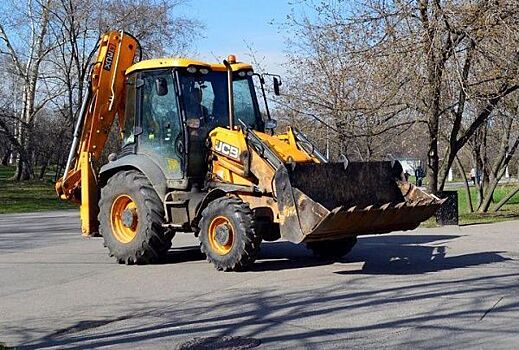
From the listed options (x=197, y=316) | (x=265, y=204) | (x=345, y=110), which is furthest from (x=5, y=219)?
(x=197, y=316)

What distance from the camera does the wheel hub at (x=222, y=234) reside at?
12000mm

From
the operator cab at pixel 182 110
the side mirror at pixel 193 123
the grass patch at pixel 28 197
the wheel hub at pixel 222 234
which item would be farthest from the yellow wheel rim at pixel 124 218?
the grass patch at pixel 28 197

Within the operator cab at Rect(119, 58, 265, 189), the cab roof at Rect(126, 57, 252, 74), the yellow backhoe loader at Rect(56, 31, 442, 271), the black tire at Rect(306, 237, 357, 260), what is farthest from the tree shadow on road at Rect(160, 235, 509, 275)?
the cab roof at Rect(126, 57, 252, 74)

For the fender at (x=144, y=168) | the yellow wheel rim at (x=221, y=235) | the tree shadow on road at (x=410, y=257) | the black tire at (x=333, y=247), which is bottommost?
the tree shadow on road at (x=410, y=257)

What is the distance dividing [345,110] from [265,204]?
398 inches

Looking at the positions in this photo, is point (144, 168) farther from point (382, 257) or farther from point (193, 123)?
point (382, 257)

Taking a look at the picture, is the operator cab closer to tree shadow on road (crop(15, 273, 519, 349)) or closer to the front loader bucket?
the front loader bucket

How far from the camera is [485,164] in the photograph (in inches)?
1293

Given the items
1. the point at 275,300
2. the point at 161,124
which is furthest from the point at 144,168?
the point at 275,300

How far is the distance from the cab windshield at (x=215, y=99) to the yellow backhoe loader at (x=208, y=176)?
0.7 inches

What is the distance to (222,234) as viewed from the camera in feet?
39.5

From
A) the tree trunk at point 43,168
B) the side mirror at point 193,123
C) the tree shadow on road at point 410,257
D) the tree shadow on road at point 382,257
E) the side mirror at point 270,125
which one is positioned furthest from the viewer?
the tree trunk at point 43,168

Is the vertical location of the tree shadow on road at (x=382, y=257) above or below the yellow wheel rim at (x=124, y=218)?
below

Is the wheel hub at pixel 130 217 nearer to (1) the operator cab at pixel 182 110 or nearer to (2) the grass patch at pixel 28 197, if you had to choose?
(1) the operator cab at pixel 182 110
